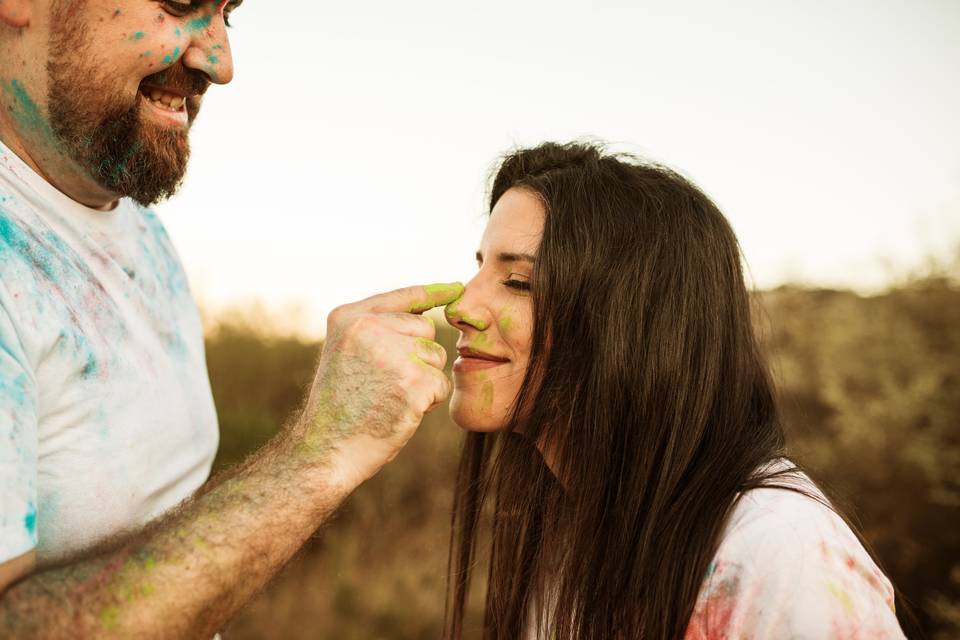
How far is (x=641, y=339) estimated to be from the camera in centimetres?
219

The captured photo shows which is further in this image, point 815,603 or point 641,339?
point 641,339

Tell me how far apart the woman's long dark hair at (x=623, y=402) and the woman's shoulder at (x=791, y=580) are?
0.13 metres

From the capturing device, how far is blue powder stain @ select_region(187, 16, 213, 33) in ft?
7.21

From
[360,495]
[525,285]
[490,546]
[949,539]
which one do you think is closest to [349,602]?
[360,495]

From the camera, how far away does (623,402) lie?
2.18 metres

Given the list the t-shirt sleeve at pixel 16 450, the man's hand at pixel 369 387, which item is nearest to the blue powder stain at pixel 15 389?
the t-shirt sleeve at pixel 16 450

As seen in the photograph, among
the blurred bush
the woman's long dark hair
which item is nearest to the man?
the woman's long dark hair

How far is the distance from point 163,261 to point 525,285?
137cm

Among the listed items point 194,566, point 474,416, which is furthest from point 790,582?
point 194,566

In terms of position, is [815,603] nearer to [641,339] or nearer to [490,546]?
[641,339]

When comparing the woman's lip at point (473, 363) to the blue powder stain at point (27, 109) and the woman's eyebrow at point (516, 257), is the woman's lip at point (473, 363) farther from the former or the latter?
the blue powder stain at point (27, 109)

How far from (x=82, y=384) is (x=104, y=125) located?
762mm

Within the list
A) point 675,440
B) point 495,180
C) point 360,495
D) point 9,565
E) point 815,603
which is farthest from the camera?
point 360,495

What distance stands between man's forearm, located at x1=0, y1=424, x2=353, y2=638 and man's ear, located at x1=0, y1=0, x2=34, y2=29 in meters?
1.40
